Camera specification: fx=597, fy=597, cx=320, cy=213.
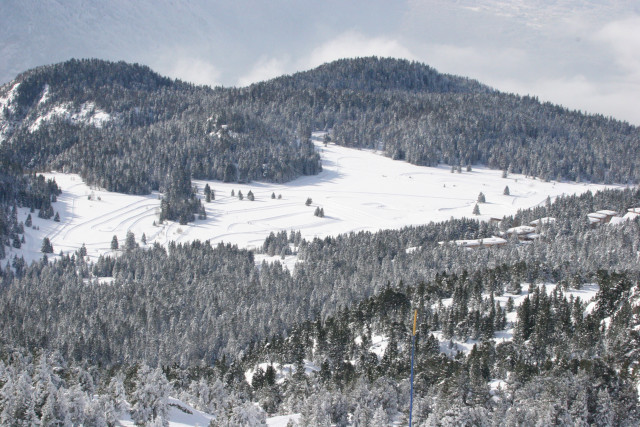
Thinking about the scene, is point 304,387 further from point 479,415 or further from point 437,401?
point 479,415

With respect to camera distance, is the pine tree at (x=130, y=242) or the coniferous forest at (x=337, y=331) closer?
the coniferous forest at (x=337, y=331)

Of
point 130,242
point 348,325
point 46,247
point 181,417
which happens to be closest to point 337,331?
point 348,325

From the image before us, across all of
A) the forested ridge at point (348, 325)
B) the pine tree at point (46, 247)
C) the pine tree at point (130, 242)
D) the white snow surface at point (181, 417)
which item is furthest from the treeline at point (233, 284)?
the white snow surface at point (181, 417)

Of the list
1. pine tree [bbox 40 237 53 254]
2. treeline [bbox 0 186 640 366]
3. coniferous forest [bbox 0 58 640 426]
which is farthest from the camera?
pine tree [bbox 40 237 53 254]

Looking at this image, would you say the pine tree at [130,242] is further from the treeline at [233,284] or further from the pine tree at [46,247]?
the pine tree at [46,247]

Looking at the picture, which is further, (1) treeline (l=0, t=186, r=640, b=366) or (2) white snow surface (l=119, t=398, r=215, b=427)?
(1) treeline (l=0, t=186, r=640, b=366)

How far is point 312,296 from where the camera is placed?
12888 centimetres

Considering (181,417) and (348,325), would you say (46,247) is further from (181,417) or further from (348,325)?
(181,417)

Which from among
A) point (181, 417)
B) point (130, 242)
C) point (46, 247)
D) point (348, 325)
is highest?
point (130, 242)

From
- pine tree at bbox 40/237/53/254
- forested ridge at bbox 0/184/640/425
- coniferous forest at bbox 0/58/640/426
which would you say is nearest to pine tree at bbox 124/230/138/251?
coniferous forest at bbox 0/58/640/426

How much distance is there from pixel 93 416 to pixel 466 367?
44401 millimetres

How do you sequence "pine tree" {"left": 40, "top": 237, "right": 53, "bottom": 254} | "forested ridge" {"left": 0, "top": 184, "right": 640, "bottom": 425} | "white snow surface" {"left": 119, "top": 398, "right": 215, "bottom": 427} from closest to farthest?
1. "white snow surface" {"left": 119, "top": 398, "right": 215, "bottom": 427}
2. "forested ridge" {"left": 0, "top": 184, "right": 640, "bottom": 425}
3. "pine tree" {"left": 40, "top": 237, "right": 53, "bottom": 254}

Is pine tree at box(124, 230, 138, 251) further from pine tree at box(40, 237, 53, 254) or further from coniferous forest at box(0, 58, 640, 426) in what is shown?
pine tree at box(40, 237, 53, 254)

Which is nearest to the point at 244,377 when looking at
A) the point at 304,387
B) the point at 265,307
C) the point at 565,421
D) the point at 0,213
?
the point at 304,387
